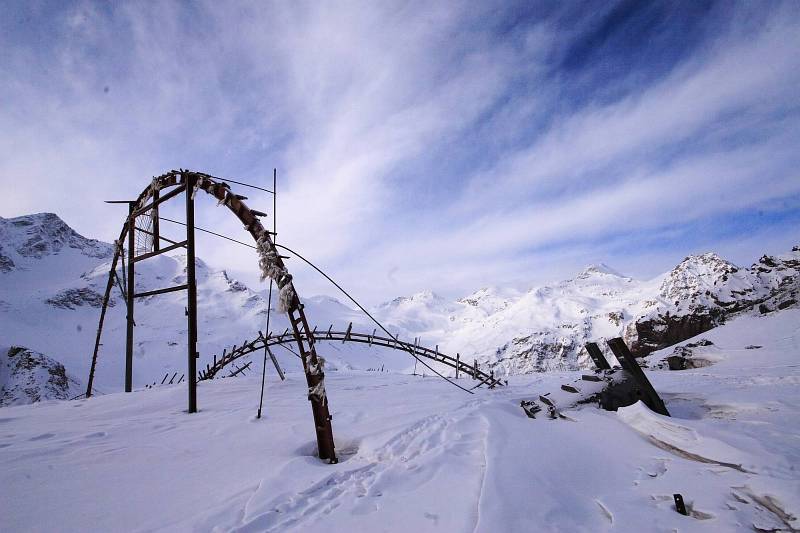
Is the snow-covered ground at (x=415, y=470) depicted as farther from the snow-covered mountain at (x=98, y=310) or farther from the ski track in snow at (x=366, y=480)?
the snow-covered mountain at (x=98, y=310)

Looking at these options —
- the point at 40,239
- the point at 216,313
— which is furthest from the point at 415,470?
the point at 40,239

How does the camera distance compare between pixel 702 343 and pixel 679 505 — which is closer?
pixel 679 505

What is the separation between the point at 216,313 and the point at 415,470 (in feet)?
266

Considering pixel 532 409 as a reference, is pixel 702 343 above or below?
below

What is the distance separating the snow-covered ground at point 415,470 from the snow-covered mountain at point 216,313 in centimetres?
2482

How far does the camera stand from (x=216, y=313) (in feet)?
248

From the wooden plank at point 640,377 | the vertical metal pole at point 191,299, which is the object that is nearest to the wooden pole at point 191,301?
the vertical metal pole at point 191,299

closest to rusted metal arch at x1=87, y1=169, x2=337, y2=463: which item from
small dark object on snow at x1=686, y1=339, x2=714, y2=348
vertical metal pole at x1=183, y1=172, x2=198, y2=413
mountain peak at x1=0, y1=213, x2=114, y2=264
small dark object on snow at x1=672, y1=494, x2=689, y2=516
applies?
vertical metal pole at x1=183, y1=172, x2=198, y2=413

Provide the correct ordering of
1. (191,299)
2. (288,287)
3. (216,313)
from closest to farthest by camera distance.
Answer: (288,287) → (191,299) → (216,313)

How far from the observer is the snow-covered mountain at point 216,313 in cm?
4109

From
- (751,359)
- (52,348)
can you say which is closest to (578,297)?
(751,359)

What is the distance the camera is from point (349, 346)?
3713 inches

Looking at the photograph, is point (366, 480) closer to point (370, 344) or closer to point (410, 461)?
point (410, 461)

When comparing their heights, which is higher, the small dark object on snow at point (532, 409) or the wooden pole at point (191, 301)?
the wooden pole at point (191, 301)
